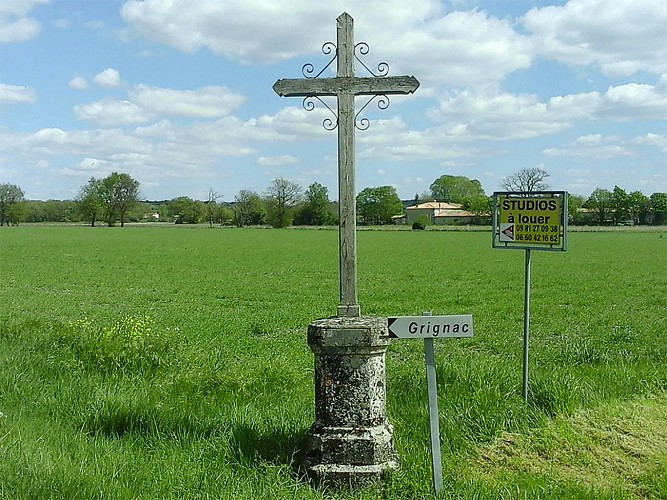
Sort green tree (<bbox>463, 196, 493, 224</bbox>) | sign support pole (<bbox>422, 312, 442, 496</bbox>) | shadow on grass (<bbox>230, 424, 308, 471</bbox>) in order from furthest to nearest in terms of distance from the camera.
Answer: green tree (<bbox>463, 196, 493, 224</bbox>), shadow on grass (<bbox>230, 424, 308, 471</bbox>), sign support pole (<bbox>422, 312, 442, 496</bbox>)

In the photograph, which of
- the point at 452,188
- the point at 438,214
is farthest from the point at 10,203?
the point at 452,188

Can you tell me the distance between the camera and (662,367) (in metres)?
7.62

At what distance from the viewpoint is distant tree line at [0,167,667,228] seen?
3720 inches

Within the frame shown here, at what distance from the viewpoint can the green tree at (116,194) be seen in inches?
4606

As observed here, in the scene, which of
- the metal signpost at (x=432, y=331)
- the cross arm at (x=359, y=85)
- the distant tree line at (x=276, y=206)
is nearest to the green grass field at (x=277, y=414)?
the metal signpost at (x=432, y=331)

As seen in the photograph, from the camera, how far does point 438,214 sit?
4441 inches

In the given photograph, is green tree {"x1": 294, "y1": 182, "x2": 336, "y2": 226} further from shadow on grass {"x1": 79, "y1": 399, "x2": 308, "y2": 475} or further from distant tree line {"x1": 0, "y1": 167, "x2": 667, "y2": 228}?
shadow on grass {"x1": 79, "y1": 399, "x2": 308, "y2": 475}

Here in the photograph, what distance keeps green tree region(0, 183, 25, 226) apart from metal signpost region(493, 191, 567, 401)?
11491 centimetres

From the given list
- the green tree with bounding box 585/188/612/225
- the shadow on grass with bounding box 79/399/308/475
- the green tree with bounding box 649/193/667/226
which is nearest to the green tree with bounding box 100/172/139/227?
the green tree with bounding box 585/188/612/225

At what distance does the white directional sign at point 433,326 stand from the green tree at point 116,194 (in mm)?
118239

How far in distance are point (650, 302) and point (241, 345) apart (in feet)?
40.6

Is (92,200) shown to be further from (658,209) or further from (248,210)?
(658,209)

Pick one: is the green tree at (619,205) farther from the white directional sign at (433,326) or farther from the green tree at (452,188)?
the white directional sign at (433,326)

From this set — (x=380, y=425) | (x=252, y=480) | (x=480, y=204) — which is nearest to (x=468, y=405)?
(x=380, y=425)
